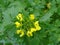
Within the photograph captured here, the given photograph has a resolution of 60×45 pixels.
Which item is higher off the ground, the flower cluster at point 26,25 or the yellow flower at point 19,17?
the yellow flower at point 19,17

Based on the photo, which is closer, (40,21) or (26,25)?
(26,25)

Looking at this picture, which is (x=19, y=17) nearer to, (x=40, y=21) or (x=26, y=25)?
(x=26, y=25)

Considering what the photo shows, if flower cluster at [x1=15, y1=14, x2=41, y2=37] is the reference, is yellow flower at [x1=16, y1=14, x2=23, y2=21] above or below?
above

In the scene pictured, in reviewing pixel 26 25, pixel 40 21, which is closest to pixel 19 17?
pixel 26 25
